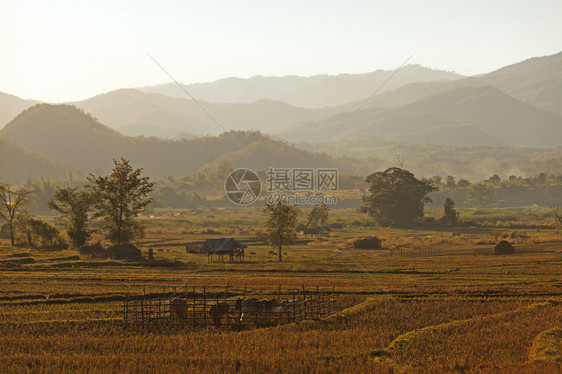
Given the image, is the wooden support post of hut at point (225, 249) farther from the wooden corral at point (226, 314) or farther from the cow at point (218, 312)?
the cow at point (218, 312)

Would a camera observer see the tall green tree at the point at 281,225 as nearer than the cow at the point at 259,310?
No

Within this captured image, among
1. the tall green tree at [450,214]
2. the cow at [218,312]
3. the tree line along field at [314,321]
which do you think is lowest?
the tree line along field at [314,321]

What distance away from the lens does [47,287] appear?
202 ft

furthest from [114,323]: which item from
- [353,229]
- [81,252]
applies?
[353,229]

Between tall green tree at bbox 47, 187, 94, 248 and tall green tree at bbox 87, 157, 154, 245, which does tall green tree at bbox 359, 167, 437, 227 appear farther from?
tall green tree at bbox 47, 187, 94, 248

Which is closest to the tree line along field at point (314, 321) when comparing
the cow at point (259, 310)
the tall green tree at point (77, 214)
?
the cow at point (259, 310)

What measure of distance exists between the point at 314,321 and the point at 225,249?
179 feet

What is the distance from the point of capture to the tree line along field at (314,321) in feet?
105

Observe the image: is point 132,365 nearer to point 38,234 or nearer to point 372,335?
point 372,335

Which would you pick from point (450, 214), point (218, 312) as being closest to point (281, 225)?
point (218, 312)

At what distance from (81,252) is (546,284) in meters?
73.6

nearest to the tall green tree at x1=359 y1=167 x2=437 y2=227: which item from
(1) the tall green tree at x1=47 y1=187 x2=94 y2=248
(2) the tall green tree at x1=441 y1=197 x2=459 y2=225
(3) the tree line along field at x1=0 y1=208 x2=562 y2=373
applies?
(2) the tall green tree at x1=441 y1=197 x2=459 y2=225

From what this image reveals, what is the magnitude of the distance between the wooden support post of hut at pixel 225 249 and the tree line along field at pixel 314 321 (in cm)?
281

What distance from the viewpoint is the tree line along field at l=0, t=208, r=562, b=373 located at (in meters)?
32.1
